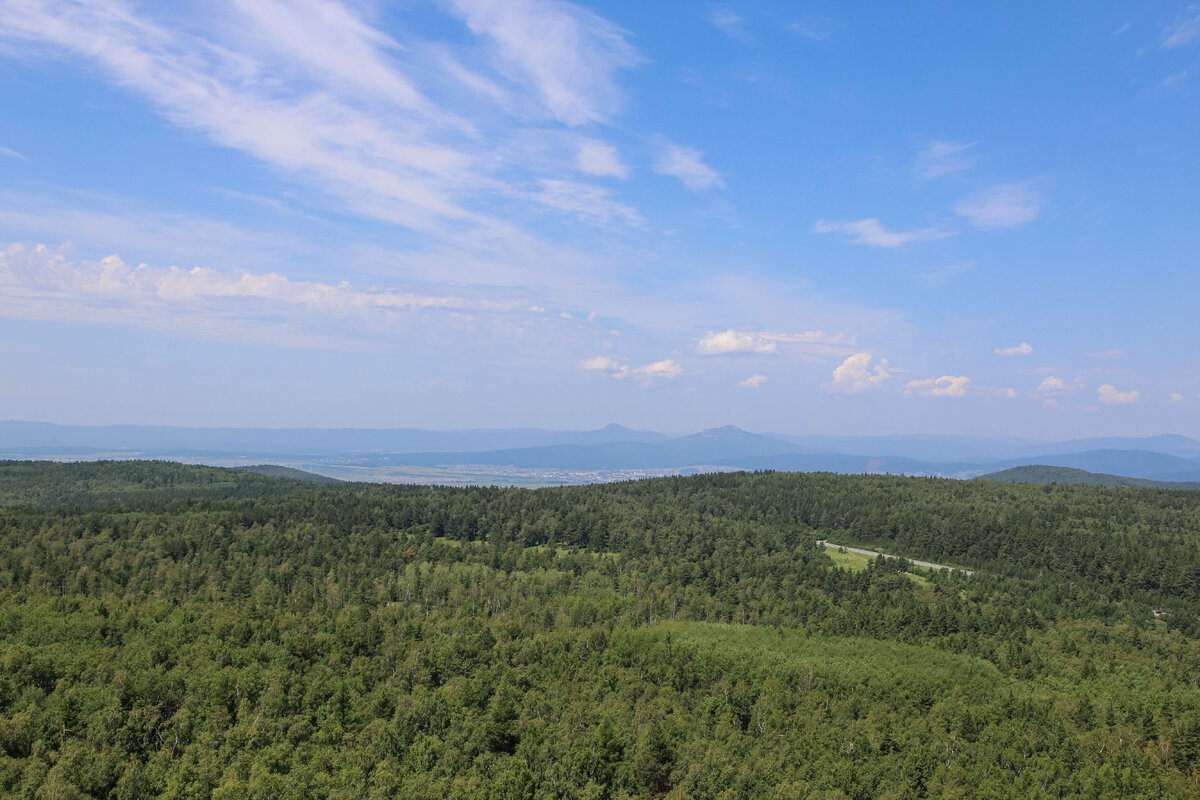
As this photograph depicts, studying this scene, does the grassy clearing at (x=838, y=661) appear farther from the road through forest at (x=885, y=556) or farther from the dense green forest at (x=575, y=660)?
the road through forest at (x=885, y=556)

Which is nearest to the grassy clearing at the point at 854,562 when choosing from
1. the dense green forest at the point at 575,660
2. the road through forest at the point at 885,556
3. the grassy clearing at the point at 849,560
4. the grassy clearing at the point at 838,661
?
the grassy clearing at the point at 849,560

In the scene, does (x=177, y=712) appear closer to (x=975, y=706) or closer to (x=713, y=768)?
(x=713, y=768)

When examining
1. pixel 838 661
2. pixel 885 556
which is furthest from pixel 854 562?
pixel 838 661

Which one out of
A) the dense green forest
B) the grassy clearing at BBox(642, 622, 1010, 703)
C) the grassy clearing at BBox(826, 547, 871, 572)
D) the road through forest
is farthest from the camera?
the road through forest

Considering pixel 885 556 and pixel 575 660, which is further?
pixel 885 556

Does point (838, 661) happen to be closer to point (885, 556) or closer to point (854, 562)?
point (854, 562)

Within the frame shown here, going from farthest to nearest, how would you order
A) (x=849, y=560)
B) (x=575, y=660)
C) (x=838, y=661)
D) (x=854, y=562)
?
(x=849, y=560) → (x=854, y=562) → (x=838, y=661) → (x=575, y=660)

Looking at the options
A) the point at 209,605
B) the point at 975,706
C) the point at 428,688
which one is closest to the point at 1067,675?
the point at 975,706

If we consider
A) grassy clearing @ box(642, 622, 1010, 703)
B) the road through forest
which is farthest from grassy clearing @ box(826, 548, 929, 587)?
grassy clearing @ box(642, 622, 1010, 703)

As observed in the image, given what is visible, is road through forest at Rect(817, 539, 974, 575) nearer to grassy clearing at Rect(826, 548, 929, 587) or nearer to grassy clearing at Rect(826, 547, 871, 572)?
grassy clearing at Rect(826, 547, 871, 572)
